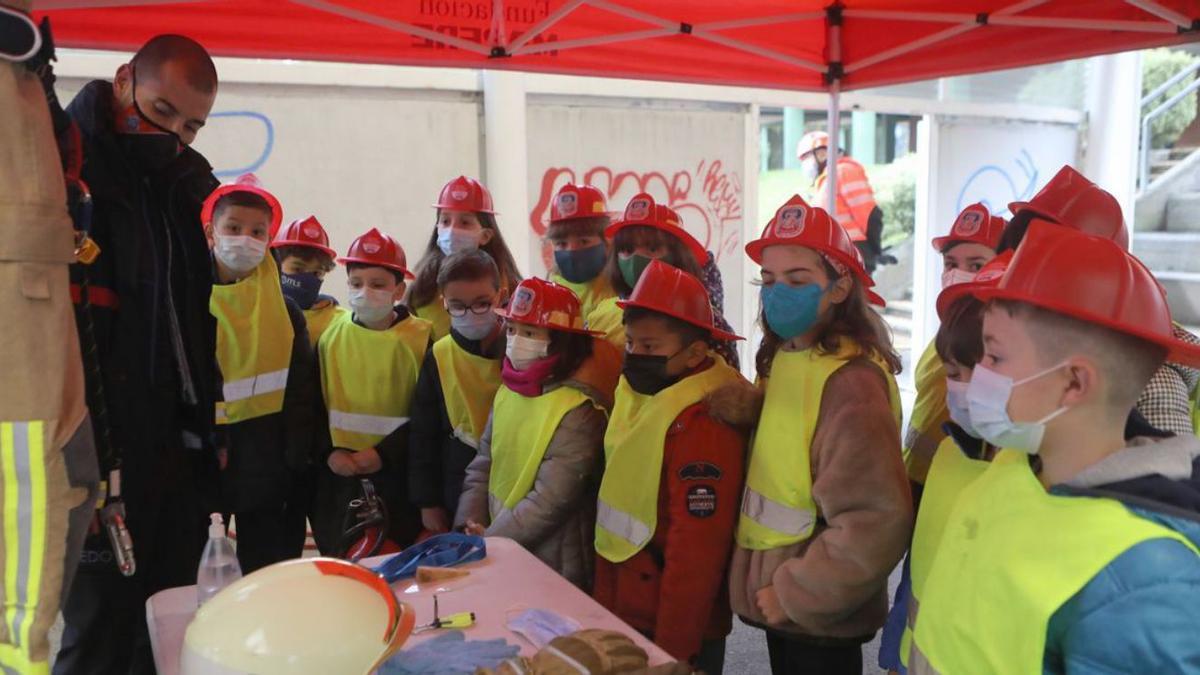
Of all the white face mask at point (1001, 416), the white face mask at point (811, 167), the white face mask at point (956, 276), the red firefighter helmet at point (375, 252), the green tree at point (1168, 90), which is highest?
the green tree at point (1168, 90)

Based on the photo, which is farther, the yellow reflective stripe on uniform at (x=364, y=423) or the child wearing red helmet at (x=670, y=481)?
the yellow reflective stripe on uniform at (x=364, y=423)

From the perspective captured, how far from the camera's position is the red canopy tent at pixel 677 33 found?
344 cm

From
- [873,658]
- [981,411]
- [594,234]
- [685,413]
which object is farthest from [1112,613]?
[594,234]

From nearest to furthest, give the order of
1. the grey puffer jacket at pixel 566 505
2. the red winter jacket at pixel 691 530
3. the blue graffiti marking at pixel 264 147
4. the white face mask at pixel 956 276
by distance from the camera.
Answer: the red winter jacket at pixel 691 530 < the grey puffer jacket at pixel 566 505 < the white face mask at pixel 956 276 < the blue graffiti marking at pixel 264 147

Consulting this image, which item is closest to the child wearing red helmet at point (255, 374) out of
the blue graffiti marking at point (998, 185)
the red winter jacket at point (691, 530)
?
the red winter jacket at point (691, 530)

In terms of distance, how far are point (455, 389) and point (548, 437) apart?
1.73 feet

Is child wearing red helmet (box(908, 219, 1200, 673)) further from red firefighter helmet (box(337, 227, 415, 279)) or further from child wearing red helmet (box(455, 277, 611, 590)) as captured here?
red firefighter helmet (box(337, 227, 415, 279))

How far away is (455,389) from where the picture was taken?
3117 mm

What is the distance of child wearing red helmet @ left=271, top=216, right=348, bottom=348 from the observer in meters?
3.56

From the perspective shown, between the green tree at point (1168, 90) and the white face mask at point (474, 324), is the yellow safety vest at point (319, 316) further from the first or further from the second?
the green tree at point (1168, 90)

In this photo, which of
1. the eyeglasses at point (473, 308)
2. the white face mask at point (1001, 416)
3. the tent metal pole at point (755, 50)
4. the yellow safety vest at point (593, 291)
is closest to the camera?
the white face mask at point (1001, 416)

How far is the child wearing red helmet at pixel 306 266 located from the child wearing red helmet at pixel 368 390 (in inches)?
11.2

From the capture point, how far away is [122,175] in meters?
2.17

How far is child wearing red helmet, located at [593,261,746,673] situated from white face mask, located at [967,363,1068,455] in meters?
1.04
